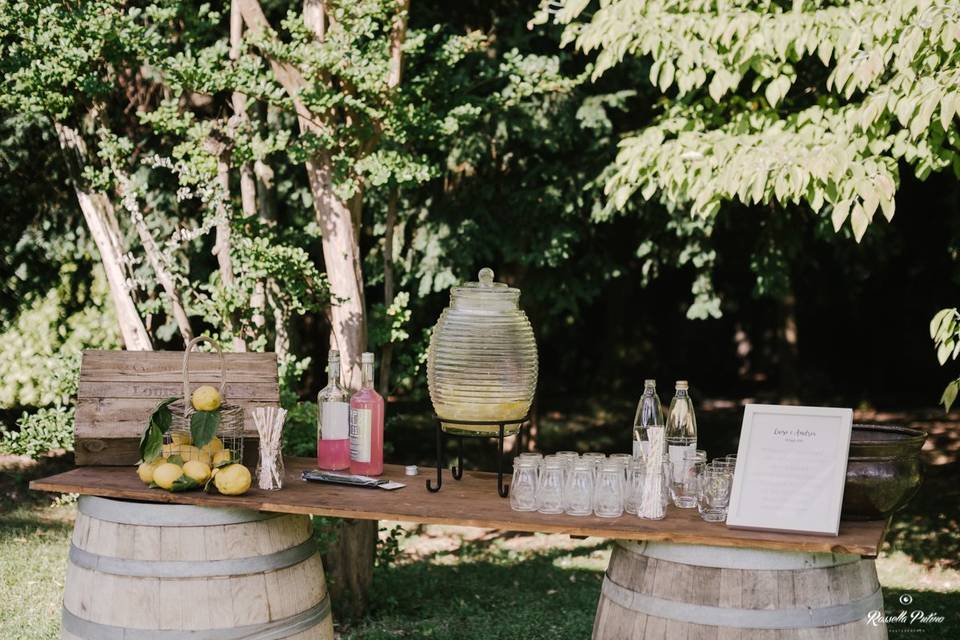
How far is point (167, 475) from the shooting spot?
9.26ft

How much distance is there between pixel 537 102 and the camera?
5793 mm

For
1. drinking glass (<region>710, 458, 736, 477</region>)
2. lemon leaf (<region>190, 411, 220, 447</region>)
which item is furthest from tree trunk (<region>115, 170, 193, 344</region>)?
drinking glass (<region>710, 458, 736, 477</region>)

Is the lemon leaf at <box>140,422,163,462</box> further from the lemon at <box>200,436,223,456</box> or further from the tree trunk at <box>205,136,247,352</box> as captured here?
the tree trunk at <box>205,136,247,352</box>

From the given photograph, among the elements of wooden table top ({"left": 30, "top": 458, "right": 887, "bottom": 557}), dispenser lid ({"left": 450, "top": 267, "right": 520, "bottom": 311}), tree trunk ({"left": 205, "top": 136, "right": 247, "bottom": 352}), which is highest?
tree trunk ({"left": 205, "top": 136, "right": 247, "bottom": 352})

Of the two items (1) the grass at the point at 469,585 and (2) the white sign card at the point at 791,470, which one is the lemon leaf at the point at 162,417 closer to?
(2) the white sign card at the point at 791,470

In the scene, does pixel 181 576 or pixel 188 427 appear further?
pixel 188 427

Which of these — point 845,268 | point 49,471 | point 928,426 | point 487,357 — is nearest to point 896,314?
point 928,426

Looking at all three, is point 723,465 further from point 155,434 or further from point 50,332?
point 50,332

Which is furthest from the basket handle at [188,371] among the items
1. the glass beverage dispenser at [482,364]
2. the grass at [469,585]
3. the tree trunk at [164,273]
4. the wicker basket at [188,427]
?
the grass at [469,585]

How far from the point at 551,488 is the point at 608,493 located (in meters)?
0.15

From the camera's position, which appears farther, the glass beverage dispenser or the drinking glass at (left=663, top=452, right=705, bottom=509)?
the glass beverage dispenser

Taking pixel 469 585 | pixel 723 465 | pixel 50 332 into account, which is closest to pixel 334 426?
pixel 723 465

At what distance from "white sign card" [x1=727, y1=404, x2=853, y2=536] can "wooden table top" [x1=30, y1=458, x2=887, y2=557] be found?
4 centimetres

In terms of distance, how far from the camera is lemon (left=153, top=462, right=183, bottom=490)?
2822 mm
